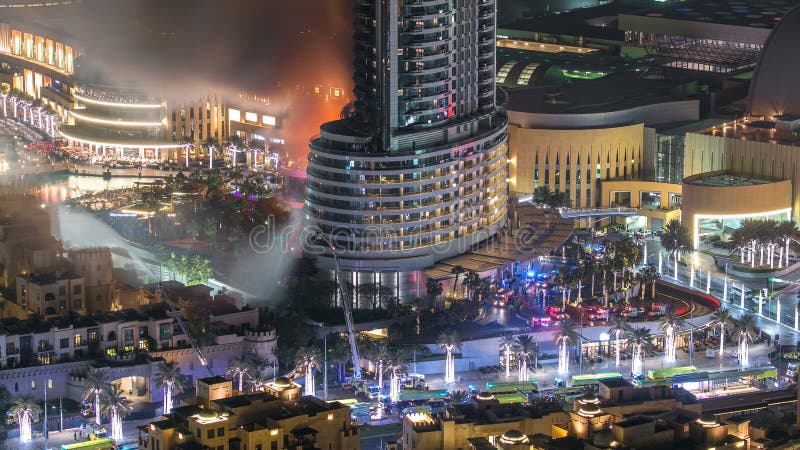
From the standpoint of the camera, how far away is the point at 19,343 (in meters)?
91.5

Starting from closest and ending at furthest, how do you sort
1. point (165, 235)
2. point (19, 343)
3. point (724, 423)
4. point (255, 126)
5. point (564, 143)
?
1. point (724, 423)
2. point (19, 343)
3. point (165, 235)
4. point (564, 143)
5. point (255, 126)

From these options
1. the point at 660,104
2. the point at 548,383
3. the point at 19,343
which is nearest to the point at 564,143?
the point at 660,104

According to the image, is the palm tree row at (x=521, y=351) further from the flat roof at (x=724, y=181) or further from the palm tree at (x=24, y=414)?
the flat roof at (x=724, y=181)

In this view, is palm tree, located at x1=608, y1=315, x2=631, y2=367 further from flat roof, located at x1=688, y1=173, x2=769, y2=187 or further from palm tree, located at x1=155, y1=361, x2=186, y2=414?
palm tree, located at x1=155, y1=361, x2=186, y2=414

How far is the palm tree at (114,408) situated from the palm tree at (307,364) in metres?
8.99

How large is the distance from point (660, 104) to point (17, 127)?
158 feet

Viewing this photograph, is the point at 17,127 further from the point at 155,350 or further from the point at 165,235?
the point at 155,350

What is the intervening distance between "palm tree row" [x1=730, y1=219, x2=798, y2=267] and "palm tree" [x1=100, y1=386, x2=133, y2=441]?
39964 mm

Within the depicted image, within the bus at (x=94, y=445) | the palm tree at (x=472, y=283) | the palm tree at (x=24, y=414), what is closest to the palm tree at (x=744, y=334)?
the palm tree at (x=472, y=283)

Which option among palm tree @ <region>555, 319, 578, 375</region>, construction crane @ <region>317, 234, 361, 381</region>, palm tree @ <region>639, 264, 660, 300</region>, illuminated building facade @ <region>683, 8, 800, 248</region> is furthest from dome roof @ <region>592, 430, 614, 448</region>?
illuminated building facade @ <region>683, 8, 800, 248</region>

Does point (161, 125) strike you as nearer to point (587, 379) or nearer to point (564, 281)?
point (564, 281)

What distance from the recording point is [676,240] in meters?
113

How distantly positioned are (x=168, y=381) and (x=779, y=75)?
172 feet

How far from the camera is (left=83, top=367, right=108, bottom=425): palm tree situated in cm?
8744
